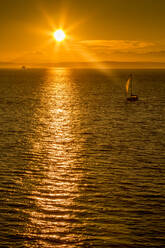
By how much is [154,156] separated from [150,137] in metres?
13.5

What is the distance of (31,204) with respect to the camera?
34250 mm

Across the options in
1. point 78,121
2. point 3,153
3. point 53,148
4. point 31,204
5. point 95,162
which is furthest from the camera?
point 78,121

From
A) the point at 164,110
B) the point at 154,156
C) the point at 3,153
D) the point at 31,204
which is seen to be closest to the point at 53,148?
the point at 3,153

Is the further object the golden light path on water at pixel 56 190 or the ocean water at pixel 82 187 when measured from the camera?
the golden light path on water at pixel 56 190

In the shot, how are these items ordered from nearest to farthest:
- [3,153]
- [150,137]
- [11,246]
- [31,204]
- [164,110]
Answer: [11,246]
[31,204]
[3,153]
[150,137]
[164,110]

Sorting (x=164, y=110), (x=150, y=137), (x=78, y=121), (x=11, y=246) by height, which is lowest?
(x=11, y=246)

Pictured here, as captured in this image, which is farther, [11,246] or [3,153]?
[3,153]

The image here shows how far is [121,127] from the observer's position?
74938 millimetres

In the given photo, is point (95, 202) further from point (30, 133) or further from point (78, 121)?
point (78, 121)

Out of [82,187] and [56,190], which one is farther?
[82,187]

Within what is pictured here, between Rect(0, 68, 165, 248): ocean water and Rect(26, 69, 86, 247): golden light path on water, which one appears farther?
Rect(26, 69, 86, 247): golden light path on water

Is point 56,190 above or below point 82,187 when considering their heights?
below

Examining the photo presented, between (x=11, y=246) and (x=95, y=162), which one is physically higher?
(x=95, y=162)

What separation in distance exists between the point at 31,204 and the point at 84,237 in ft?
27.1
